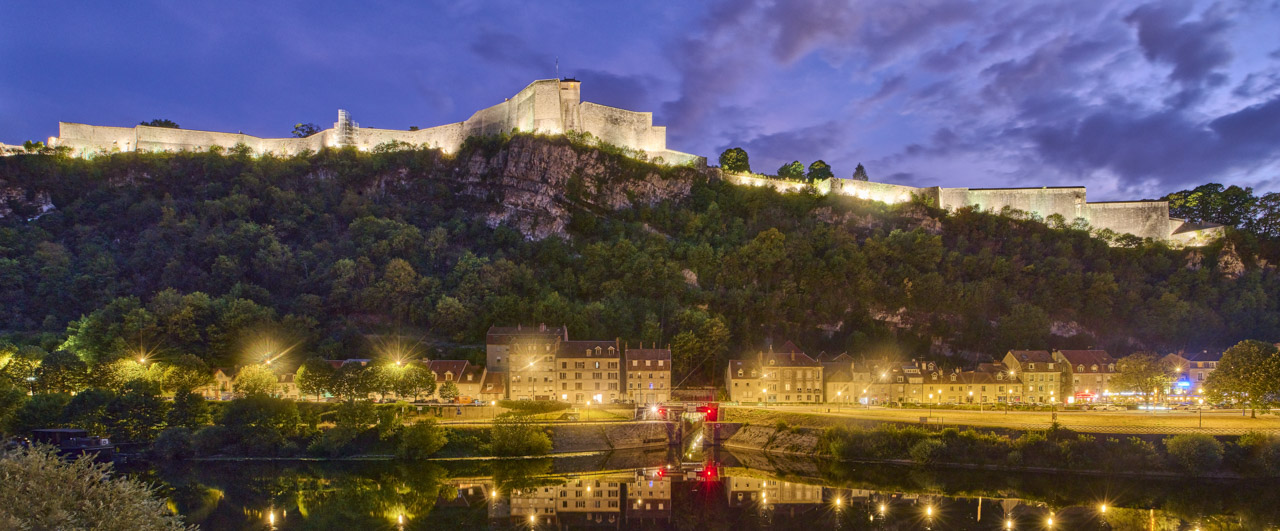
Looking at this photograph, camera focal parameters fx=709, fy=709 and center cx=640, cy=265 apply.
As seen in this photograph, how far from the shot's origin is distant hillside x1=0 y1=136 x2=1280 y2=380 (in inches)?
2165

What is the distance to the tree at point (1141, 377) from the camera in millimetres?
44219

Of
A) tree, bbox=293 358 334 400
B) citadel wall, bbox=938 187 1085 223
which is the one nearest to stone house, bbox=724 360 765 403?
tree, bbox=293 358 334 400

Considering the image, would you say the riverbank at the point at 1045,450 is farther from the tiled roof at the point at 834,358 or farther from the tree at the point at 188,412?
the tree at the point at 188,412

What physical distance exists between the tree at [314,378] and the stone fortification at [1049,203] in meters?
50.0

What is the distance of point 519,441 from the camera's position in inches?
1496

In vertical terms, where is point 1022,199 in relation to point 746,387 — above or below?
above

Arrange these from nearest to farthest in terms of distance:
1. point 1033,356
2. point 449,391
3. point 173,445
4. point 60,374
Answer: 1. point 173,445
2. point 60,374
3. point 449,391
4. point 1033,356

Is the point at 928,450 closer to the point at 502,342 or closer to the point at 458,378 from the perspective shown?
the point at 502,342

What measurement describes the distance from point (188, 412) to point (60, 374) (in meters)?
9.76

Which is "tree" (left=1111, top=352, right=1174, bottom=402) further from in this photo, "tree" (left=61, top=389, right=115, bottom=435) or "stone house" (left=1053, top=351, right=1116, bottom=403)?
"tree" (left=61, top=389, right=115, bottom=435)

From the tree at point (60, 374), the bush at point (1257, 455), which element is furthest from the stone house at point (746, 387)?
the tree at point (60, 374)

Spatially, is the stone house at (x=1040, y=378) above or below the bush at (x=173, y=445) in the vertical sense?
above

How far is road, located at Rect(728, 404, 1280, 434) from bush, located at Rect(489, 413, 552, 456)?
11.6 m

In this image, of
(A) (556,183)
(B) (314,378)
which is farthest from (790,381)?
(A) (556,183)
